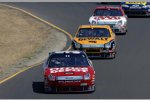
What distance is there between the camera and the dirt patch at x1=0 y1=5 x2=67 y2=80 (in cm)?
2991

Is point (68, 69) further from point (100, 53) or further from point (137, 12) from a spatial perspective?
point (137, 12)

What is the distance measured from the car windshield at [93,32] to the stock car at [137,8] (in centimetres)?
1403

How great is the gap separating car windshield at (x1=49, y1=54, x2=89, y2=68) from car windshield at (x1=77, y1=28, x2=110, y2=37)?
688 cm

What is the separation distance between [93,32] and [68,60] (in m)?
7.58

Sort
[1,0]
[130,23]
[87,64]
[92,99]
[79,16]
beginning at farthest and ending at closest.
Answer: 1. [1,0]
2. [79,16]
3. [130,23]
4. [87,64]
5. [92,99]

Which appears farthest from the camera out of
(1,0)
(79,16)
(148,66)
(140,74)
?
(1,0)

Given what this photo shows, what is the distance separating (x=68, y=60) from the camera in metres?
→ 22.6

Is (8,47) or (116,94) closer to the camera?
(116,94)

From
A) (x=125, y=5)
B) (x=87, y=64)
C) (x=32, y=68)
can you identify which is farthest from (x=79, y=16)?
(x=87, y=64)

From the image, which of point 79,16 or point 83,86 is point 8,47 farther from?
point 83,86

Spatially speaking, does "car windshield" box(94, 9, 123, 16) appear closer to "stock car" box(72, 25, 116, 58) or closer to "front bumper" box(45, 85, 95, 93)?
"stock car" box(72, 25, 116, 58)

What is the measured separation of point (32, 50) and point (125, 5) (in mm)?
13439

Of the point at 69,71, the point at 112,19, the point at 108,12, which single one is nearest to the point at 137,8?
the point at 108,12

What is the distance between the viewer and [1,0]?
4934 cm
